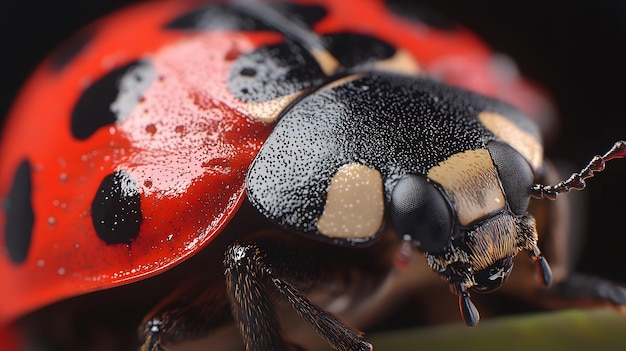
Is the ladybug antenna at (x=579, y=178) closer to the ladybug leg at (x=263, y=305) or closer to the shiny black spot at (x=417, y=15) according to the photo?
the ladybug leg at (x=263, y=305)

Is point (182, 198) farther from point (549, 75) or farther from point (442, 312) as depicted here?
point (549, 75)

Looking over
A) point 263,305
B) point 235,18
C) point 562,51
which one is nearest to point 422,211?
point 263,305

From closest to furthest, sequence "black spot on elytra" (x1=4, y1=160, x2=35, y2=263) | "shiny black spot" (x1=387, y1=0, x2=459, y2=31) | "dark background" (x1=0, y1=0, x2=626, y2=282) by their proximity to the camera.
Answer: "black spot on elytra" (x1=4, y1=160, x2=35, y2=263), "shiny black spot" (x1=387, y1=0, x2=459, y2=31), "dark background" (x1=0, y1=0, x2=626, y2=282)

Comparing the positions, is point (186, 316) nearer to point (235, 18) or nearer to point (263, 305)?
point (263, 305)

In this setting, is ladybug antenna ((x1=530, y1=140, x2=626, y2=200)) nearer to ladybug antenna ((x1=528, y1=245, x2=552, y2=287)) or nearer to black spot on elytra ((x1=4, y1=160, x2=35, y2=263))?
ladybug antenna ((x1=528, y1=245, x2=552, y2=287))

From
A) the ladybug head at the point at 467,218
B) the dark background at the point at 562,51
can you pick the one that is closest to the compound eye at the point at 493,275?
the ladybug head at the point at 467,218

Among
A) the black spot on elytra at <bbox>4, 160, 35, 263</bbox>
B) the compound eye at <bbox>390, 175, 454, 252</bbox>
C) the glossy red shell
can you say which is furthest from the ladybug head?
the black spot on elytra at <bbox>4, 160, 35, 263</bbox>

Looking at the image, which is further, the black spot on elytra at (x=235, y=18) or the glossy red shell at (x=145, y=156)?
the black spot on elytra at (x=235, y=18)
